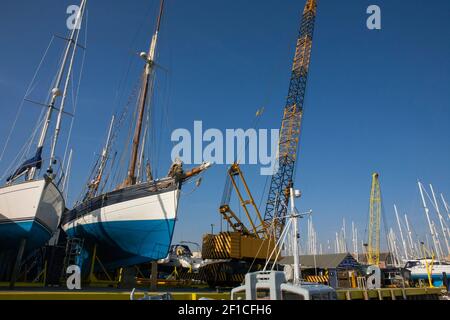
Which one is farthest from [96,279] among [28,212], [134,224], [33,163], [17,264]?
[33,163]

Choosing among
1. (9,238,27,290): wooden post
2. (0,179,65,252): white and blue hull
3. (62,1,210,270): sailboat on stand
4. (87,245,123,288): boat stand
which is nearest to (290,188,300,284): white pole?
(62,1,210,270): sailboat on stand

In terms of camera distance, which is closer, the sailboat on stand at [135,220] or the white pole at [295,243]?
the white pole at [295,243]

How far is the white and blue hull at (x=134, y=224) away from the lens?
76.1ft

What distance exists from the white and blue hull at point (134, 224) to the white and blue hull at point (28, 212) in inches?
138

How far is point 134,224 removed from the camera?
77.6 feet

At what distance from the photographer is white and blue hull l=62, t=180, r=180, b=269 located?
23.2 m

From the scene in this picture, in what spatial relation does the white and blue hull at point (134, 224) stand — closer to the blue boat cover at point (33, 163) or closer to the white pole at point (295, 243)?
the blue boat cover at point (33, 163)

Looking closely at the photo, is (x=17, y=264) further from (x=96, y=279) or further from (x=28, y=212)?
(x=96, y=279)

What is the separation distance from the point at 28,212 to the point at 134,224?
23.2 ft

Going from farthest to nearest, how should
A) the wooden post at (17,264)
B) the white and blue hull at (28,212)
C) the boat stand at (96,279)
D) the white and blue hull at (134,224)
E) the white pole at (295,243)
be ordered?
the boat stand at (96,279) → the white and blue hull at (134,224) → the white and blue hull at (28,212) → the wooden post at (17,264) → the white pole at (295,243)

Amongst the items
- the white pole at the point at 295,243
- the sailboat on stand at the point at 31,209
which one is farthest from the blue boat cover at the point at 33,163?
the white pole at the point at 295,243
